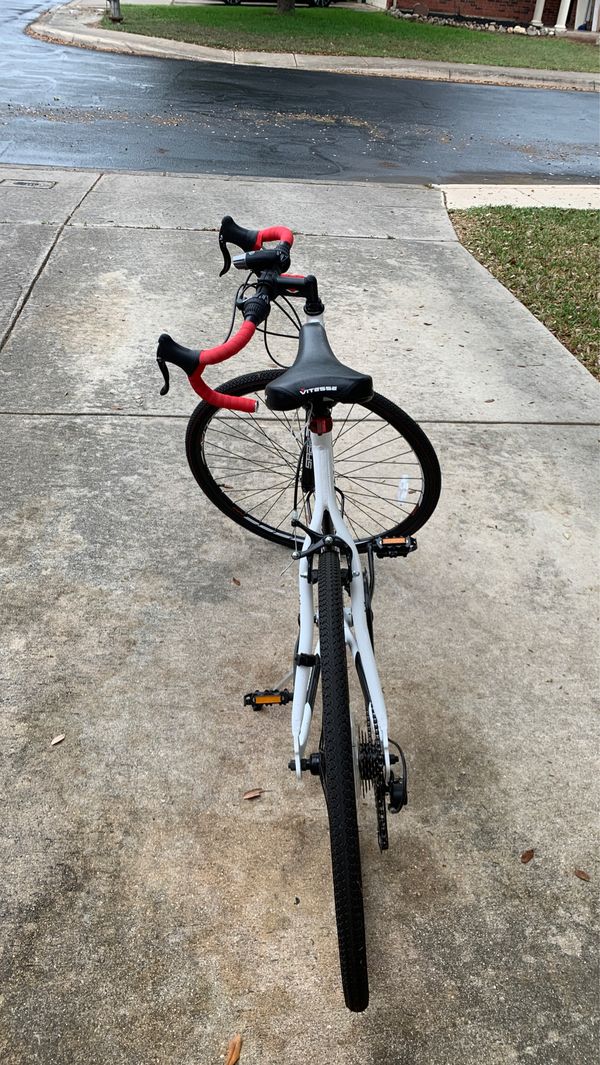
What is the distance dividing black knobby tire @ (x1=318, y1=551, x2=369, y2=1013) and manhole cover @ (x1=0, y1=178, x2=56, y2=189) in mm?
7268

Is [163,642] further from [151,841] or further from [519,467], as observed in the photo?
[519,467]

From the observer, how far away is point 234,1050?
79.0 inches

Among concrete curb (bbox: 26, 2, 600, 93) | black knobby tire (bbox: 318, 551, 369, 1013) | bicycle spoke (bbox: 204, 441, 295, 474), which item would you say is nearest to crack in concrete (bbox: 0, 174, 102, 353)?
bicycle spoke (bbox: 204, 441, 295, 474)

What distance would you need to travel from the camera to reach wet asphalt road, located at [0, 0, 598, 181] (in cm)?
995

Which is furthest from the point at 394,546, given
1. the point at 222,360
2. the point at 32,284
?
the point at 32,284

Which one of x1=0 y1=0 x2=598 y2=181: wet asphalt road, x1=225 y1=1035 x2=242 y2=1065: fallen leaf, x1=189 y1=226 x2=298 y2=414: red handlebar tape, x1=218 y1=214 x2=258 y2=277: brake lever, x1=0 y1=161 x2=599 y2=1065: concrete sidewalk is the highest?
x1=218 y1=214 x2=258 y2=277: brake lever

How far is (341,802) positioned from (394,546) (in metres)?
1.04

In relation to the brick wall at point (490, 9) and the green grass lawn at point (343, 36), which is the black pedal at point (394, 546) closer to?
the green grass lawn at point (343, 36)

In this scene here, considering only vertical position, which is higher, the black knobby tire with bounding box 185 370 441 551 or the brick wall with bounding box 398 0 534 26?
the brick wall with bounding box 398 0 534 26

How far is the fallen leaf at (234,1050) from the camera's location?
1988mm

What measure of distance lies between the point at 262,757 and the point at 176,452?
78.2 inches

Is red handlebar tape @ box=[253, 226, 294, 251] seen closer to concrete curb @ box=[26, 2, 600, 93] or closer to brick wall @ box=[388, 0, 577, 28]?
concrete curb @ box=[26, 2, 600, 93]

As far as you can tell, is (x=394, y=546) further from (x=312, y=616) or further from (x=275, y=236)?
(x=275, y=236)

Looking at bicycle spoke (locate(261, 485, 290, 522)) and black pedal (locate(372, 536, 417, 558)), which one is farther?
bicycle spoke (locate(261, 485, 290, 522))
